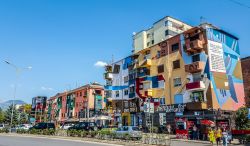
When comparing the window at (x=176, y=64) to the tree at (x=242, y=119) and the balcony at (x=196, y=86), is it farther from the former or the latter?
the tree at (x=242, y=119)

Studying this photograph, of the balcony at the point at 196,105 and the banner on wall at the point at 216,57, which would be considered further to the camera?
the banner on wall at the point at 216,57

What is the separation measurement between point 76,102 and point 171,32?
117 ft

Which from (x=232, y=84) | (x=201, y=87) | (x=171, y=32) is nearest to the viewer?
(x=201, y=87)

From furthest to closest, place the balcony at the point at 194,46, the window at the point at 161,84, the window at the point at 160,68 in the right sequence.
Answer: the window at the point at 160,68 → the window at the point at 161,84 → the balcony at the point at 194,46

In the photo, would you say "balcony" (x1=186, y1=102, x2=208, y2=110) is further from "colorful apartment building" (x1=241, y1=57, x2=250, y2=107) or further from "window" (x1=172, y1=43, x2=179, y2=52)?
"colorful apartment building" (x1=241, y1=57, x2=250, y2=107)

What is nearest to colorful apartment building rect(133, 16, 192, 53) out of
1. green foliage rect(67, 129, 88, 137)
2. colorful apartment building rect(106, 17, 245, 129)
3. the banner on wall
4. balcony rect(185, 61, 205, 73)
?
colorful apartment building rect(106, 17, 245, 129)

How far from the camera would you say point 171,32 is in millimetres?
61344

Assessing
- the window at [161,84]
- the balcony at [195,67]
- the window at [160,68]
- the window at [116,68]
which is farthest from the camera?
the window at [116,68]

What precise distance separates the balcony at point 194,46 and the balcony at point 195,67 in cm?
233

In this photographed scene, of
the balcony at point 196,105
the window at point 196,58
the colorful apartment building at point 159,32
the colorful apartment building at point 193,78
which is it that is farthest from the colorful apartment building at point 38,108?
the window at point 196,58

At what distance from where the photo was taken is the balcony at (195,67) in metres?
43.0

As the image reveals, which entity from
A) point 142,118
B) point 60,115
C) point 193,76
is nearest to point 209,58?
point 193,76

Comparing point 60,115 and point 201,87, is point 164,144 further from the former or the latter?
point 60,115

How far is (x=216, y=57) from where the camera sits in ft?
145
